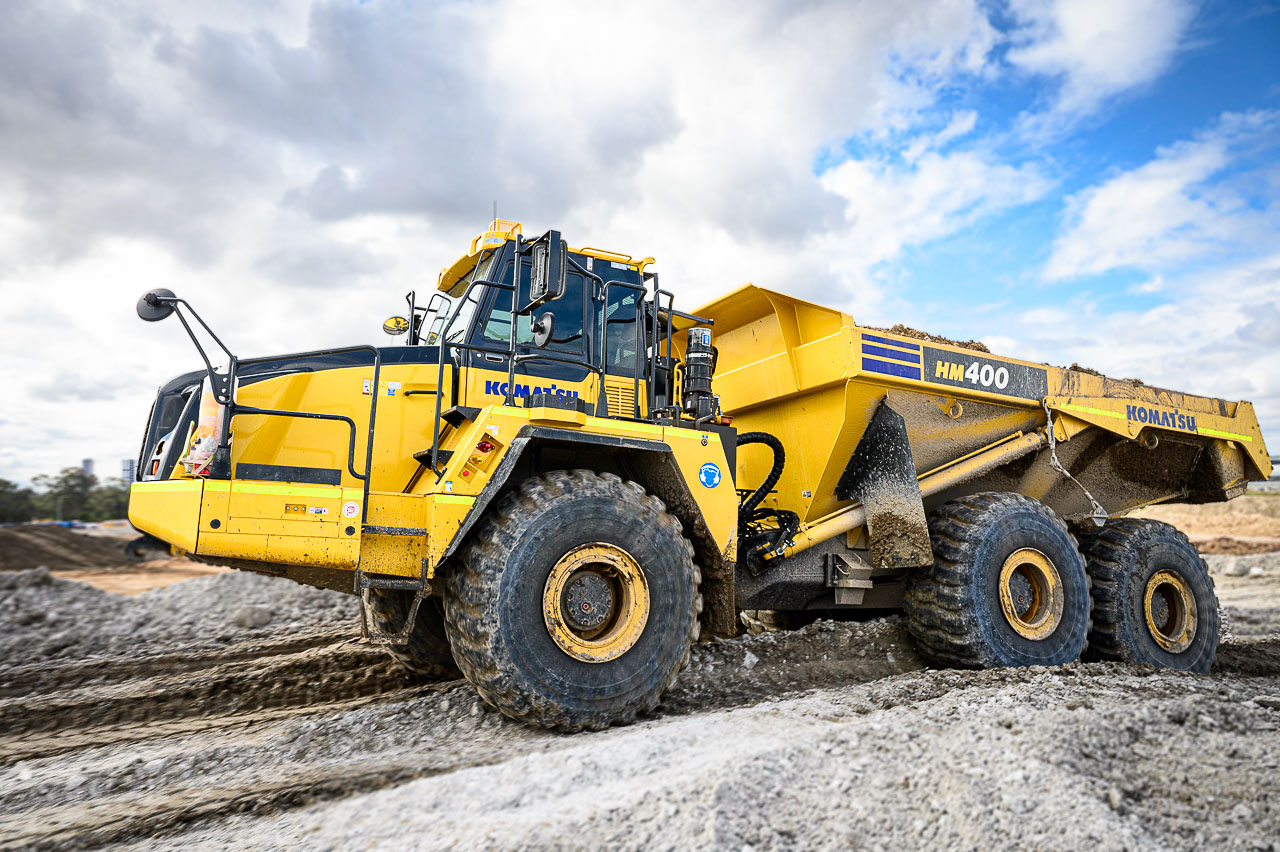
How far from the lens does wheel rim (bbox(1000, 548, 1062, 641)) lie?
5.75 m

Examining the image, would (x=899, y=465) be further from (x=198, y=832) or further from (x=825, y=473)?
(x=198, y=832)

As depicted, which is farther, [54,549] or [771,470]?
[54,549]

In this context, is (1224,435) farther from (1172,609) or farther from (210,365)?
(210,365)

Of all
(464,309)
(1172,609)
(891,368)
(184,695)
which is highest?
(464,309)

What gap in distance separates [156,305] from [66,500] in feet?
106

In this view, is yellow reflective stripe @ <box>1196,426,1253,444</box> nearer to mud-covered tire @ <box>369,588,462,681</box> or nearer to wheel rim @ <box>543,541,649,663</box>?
wheel rim @ <box>543,541,649,663</box>

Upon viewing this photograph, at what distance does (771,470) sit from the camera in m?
6.02

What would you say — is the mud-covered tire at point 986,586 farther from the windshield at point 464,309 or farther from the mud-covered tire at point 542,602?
the windshield at point 464,309

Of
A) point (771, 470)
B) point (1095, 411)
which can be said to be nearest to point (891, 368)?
point (771, 470)

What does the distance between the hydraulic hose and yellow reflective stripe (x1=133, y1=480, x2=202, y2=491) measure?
138 inches

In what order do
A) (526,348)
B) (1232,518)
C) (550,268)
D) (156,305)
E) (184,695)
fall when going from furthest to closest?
(1232,518)
(184,695)
(526,348)
(550,268)
(156,305)

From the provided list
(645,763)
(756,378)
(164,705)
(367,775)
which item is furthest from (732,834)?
(164,705)

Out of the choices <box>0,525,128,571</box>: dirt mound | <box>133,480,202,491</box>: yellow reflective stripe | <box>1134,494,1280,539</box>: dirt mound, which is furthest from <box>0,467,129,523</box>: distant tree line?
<box>1134,494,1280,539</box>: dirt mound

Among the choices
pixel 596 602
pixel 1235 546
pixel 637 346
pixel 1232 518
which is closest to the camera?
pixel 596 602
